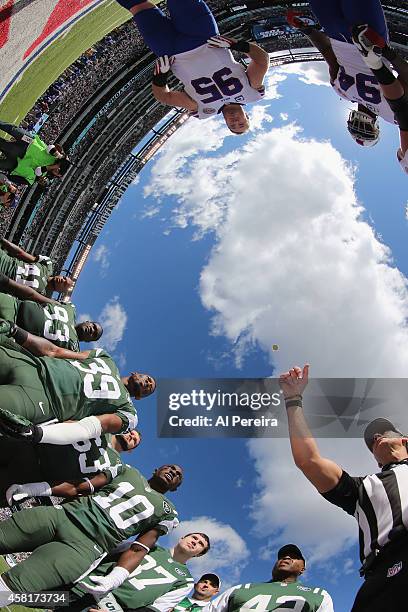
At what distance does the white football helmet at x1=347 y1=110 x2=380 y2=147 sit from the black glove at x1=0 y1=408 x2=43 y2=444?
7379 millimetres

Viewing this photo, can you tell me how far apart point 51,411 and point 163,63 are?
6000 millimetres

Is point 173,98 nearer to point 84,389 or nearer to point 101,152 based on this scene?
point 84,389

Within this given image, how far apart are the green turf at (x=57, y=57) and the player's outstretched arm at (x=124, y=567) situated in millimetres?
10253

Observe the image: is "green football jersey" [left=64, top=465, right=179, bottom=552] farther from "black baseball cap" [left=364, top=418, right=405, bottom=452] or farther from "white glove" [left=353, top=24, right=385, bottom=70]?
"white glove" [left=353, top=24, right=385, bottom=70]

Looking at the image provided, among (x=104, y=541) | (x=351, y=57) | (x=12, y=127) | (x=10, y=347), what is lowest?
(x=104, y=541)

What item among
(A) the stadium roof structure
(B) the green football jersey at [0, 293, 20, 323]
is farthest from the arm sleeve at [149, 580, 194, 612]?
(A) the stadium roof structure

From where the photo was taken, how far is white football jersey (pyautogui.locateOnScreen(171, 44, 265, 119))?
9.42 m

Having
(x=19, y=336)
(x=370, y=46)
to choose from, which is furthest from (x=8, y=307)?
(x=370, y=46)

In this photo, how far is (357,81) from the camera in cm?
920

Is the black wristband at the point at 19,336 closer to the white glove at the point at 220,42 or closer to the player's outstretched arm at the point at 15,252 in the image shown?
the player's outstretched arm at the point at 15,252

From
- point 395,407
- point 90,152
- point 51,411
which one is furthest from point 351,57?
point 90,152

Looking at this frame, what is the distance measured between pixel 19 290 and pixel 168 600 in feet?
19.0

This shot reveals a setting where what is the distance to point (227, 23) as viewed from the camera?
1886 cm

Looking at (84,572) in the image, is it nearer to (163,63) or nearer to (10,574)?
(10,574)
